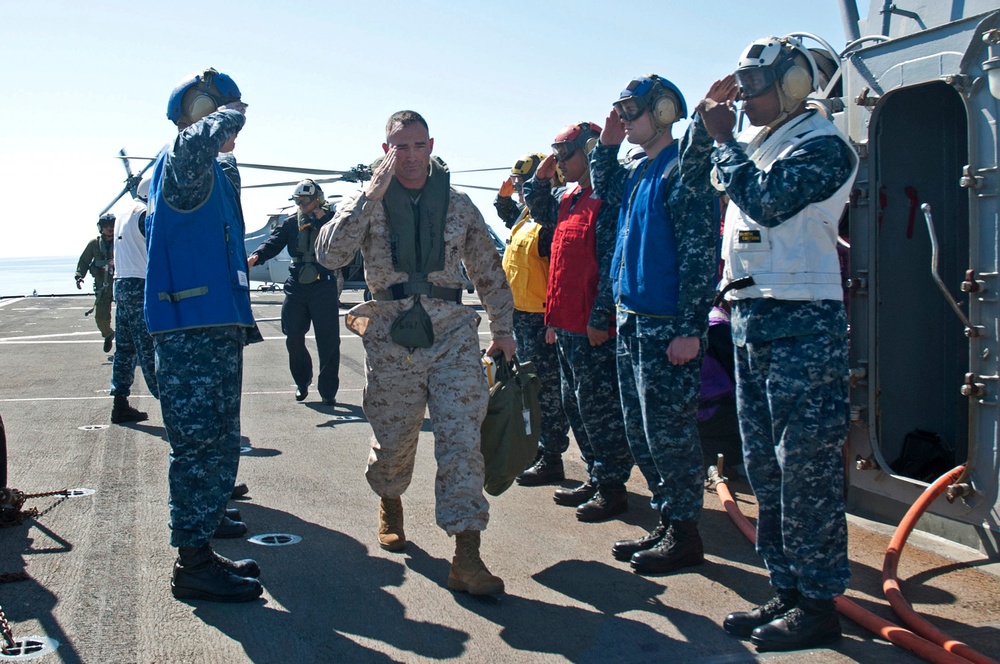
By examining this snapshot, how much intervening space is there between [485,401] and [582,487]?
1.42m

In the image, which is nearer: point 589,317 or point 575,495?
point 589,317

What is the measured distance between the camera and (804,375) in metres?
3.25

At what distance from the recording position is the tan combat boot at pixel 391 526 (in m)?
4.46

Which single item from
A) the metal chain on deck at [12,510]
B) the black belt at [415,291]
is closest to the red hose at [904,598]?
the black belt at [415,291]

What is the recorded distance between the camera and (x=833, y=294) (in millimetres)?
3283

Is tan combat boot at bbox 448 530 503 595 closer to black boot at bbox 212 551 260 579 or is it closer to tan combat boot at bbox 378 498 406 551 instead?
tan combat boot at bbox 378 498 406 551

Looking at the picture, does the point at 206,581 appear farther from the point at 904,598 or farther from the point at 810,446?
the point at 904,598

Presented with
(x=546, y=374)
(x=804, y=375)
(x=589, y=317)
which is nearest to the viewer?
(x=804, y=375)

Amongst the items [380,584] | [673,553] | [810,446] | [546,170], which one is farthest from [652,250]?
[380,584]

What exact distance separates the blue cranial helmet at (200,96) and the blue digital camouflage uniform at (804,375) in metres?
2.11

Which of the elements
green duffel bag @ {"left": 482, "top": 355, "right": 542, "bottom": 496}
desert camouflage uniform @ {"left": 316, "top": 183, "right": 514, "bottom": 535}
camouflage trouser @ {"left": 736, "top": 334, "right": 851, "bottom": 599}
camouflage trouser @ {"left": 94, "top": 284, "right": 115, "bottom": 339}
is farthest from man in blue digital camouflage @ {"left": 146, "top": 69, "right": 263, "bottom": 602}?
camouflage trouser @ {"left": 94, "top": 284, "right": 115, "bottom": 339}

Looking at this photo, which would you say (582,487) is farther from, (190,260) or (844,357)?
(190,260)

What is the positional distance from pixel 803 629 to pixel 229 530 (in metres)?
2.84

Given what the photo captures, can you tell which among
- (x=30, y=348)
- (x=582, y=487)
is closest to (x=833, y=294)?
(x=582, y=487)
